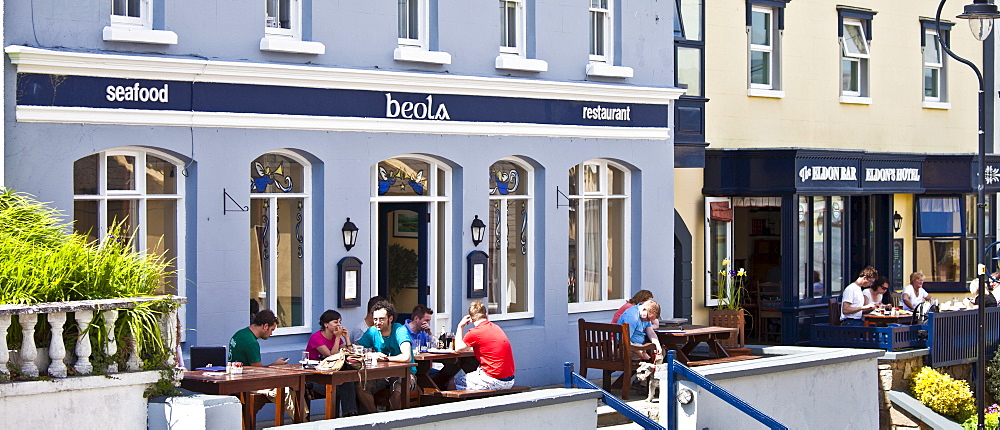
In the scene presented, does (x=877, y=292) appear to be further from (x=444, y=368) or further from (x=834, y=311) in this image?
(x=444, y=368)

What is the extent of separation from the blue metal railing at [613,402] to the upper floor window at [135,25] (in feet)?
15.9

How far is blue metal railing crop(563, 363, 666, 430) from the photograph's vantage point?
12852 millimetres

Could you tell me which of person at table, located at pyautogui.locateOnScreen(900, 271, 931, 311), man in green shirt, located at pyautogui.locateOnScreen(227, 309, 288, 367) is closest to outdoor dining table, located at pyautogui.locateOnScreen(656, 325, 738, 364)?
person at table, located at pyautogui.locateOnScreen(900, 271, 931, 311)

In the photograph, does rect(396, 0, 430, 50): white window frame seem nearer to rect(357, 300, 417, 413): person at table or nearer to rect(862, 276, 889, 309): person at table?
rect(357, 300, 417, 413): person at table

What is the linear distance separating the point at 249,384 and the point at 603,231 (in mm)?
7514

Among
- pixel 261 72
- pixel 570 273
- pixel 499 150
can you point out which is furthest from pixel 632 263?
pixel 261 72

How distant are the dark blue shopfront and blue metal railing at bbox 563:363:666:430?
7478mm

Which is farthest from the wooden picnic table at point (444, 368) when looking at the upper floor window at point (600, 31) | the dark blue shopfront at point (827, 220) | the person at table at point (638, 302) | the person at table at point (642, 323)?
the dark blue shopfront at point (827, 220)

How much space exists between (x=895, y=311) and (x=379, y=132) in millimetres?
8069

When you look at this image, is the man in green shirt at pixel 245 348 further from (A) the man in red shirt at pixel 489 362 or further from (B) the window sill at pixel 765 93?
(B) the window sill at pixel 765 93

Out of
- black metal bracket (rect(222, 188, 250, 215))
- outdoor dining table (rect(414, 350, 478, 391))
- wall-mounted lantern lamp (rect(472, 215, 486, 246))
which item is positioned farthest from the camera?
wall-mounted lantern lamp (rect(472, 215, 486, 246))

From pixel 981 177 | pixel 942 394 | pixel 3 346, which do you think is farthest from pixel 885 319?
pixel 3 346

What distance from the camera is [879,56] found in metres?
23.3

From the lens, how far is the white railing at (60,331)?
9.10 metres
